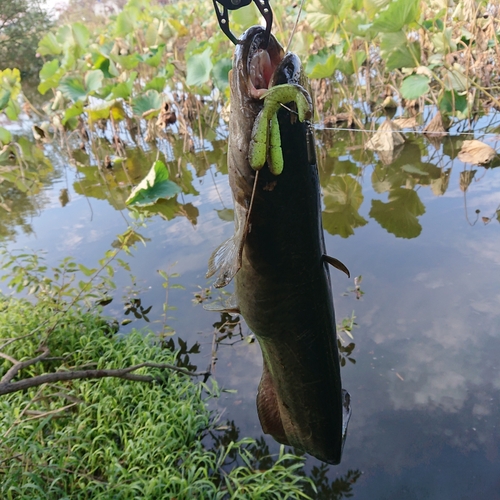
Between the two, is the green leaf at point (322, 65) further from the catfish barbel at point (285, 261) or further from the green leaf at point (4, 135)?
the catfish barbel at point (285, 261)

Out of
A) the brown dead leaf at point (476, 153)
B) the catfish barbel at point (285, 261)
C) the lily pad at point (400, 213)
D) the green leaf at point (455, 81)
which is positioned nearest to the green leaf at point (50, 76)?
the lily pad at point (400, 213)

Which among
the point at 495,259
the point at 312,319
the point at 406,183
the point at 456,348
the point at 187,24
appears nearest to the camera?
the point at 312,319

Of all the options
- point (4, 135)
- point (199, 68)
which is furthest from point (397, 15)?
point (4, 135)

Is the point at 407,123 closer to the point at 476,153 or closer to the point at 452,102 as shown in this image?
the point at 452,102

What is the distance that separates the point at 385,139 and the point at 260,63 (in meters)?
5.80

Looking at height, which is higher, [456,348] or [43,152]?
[43,152]

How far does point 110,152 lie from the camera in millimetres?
8297

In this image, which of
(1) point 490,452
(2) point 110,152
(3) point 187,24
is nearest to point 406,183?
(1) point 490,452

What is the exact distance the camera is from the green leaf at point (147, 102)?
6371 millimetres

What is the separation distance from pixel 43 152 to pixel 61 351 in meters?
7.37

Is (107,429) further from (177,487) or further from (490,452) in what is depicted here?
(490,452)

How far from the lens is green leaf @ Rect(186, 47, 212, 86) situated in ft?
20.9

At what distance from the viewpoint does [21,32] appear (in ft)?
47.5

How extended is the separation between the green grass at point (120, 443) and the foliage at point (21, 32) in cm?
1500
